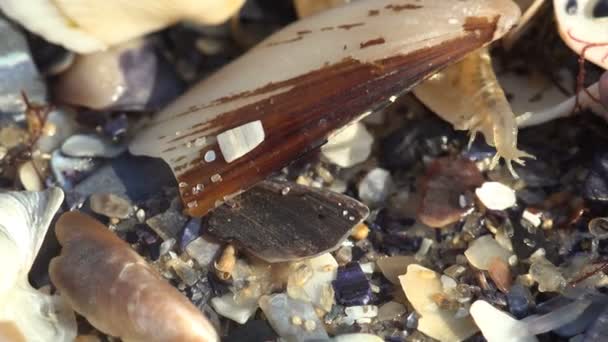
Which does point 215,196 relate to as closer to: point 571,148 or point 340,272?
point 340,272

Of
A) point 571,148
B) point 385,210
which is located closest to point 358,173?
point 385,210

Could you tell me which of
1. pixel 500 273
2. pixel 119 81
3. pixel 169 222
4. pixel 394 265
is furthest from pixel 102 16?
pixel 500 273

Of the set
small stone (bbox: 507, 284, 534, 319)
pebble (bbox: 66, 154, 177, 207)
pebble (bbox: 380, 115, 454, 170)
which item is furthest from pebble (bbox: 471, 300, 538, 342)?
pebble (bbox: 66, 154, 177, 207)

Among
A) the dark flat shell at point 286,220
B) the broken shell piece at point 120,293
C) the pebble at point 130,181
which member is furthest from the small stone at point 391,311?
the pebble at point 130,181

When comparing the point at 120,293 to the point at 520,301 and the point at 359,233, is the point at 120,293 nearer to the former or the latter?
the point at 359,233

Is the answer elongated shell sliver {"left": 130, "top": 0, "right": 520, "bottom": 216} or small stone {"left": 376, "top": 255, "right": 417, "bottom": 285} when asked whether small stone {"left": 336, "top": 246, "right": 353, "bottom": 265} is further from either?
elongated shell sliver {"left": 130, "top": 0, "right": 520, "bottom": 216}

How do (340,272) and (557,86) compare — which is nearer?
(340,272)
